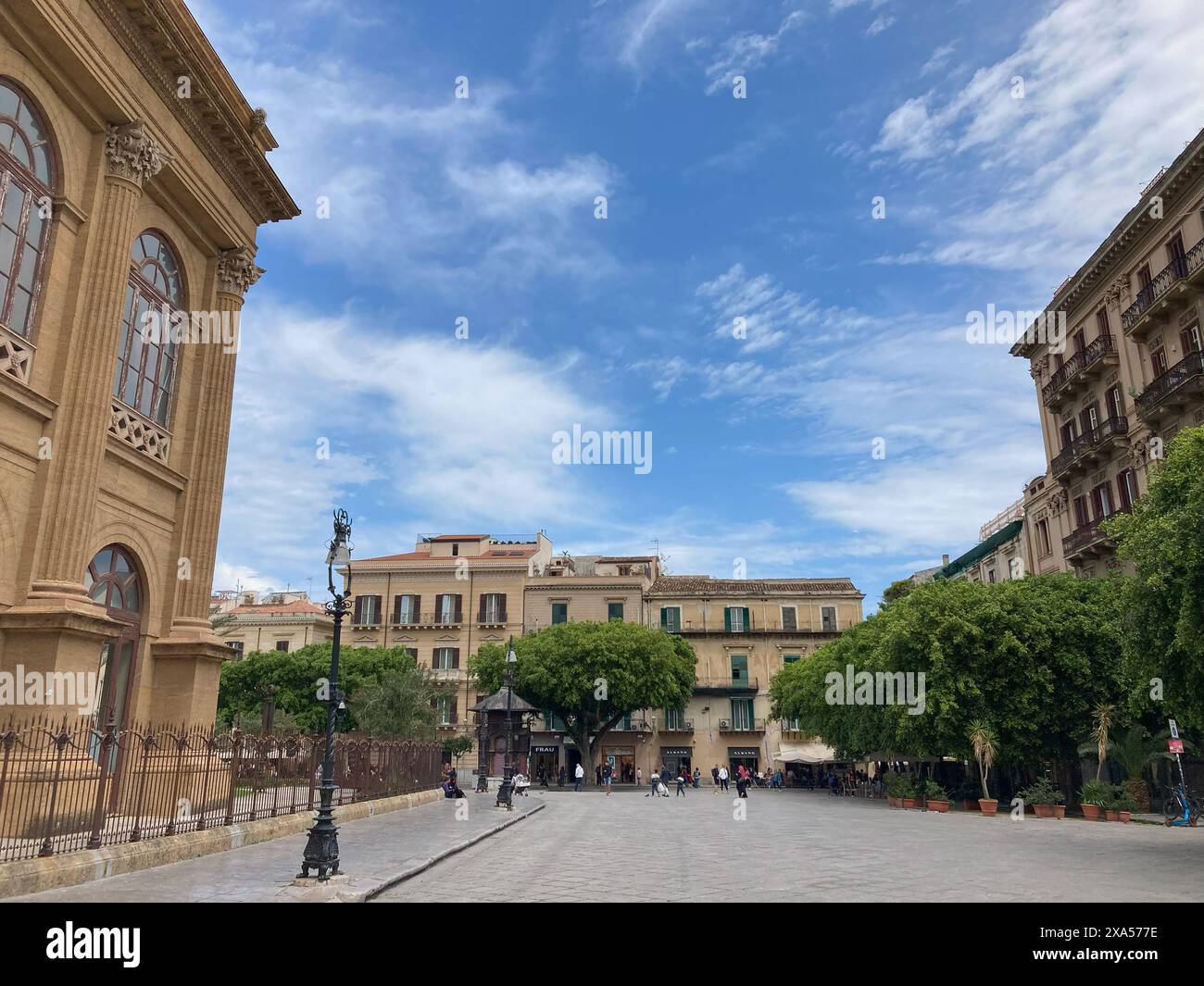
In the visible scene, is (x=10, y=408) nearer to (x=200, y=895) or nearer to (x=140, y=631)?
(x=140, y=631)

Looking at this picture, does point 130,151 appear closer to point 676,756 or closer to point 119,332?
point 119,332

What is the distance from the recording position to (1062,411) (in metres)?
36.8

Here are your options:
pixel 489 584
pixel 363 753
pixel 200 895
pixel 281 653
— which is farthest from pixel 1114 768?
pixel 281 653

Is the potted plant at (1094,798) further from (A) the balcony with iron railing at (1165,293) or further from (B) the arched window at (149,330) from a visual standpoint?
(B) the arched window at (149,330)

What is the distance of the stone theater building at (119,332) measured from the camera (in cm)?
1315

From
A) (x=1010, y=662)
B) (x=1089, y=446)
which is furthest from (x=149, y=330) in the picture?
(x=1089, y=446)

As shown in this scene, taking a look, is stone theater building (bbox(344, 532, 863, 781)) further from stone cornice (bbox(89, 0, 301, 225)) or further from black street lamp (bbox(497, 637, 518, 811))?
stone cornice (bbox(89, 0, 301, 225))

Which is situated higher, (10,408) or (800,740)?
(10,408)

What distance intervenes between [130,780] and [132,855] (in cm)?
145

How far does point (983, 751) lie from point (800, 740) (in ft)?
102

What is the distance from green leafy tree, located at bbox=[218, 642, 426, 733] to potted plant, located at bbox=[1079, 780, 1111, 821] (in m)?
36.2

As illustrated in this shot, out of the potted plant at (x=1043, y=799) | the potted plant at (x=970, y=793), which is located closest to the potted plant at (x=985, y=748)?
the potted plant at (x=1043, y=799)
